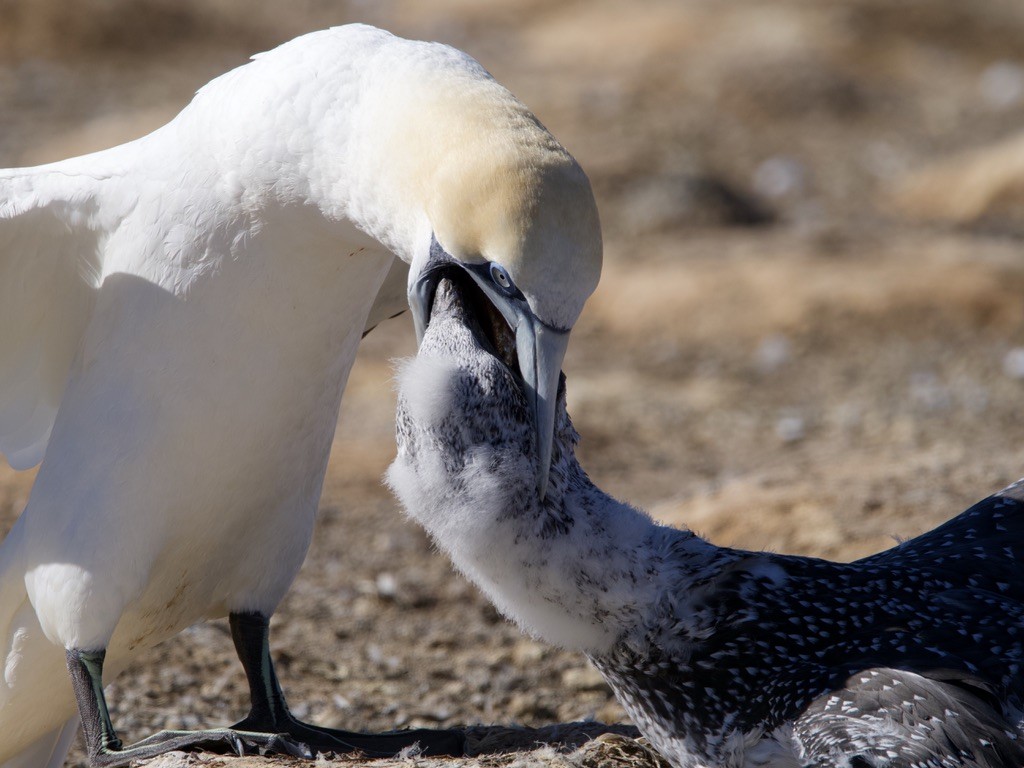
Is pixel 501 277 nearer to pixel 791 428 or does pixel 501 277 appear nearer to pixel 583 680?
pixel 583 680

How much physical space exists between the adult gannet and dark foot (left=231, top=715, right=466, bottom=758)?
102 centimetres

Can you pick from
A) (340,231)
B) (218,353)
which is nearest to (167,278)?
(218,353)

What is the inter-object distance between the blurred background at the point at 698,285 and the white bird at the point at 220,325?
1.11 metres

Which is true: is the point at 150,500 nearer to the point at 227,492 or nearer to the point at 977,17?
the point at 227,492

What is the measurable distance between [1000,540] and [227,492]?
7.56 ft

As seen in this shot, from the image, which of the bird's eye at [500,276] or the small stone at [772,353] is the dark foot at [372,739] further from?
the small stone at [772,353]

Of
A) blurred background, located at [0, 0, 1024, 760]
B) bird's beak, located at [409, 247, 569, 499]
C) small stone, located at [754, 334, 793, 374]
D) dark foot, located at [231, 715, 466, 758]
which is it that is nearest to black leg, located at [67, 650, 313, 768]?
dark foot, located at [231, 715, 466, 758]

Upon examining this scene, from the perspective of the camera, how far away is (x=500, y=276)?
10.6 ft

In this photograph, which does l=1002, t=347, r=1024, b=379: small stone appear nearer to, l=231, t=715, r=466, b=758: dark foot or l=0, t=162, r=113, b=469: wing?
l=231, t=715, r=466, b=758: dark foot

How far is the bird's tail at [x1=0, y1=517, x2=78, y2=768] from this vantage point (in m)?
4.43

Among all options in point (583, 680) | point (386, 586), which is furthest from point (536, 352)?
point (386, 586)

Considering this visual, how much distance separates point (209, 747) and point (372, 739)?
2.07 feet

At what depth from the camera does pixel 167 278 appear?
4012 mm

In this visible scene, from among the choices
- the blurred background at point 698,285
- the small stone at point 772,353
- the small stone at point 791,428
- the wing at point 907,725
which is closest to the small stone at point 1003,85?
the blurred background at point 698,285
